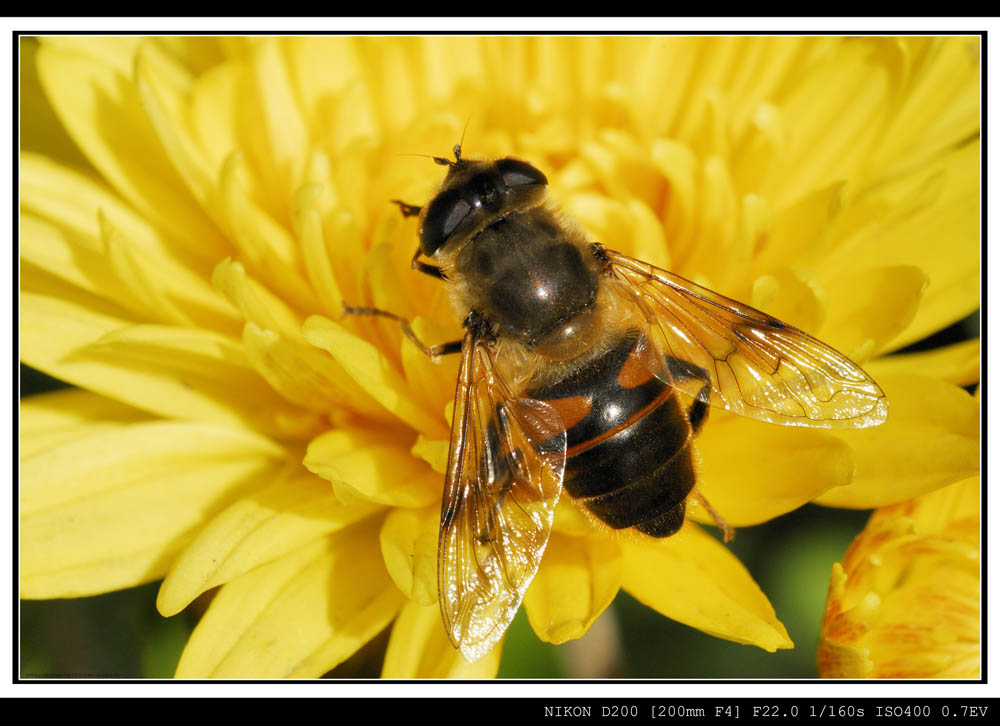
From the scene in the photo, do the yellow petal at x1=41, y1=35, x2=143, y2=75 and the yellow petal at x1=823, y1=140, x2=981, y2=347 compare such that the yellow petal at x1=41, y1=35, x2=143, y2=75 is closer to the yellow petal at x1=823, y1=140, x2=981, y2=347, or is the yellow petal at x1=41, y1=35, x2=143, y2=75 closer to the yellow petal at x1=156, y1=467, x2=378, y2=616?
the yellow petal at x1=156, y1=467, x2=378, y2=616

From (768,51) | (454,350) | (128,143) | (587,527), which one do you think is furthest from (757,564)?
(128,143)

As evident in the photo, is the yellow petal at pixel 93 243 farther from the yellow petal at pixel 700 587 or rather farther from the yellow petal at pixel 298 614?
the yellow petal at pixel 700 587

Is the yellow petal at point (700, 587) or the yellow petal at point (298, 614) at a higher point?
the yellow petal at point (700, 587)

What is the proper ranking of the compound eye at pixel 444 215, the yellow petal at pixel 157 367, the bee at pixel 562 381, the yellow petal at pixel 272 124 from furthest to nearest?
1. the yellow petal at pixel 272 124
2. the yellow petal at pixel 157 367
3. the compound eye at pixel 444 215
4. the bee at pixel 562 381

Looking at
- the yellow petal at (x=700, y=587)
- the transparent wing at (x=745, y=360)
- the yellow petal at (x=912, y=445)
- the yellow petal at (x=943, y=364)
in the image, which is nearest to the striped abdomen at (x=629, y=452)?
the yellow petal at (x=700, y=587)

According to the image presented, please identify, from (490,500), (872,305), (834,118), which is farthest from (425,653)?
(834,118)

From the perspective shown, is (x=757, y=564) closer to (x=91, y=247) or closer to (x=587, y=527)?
(x=587, y=527)
